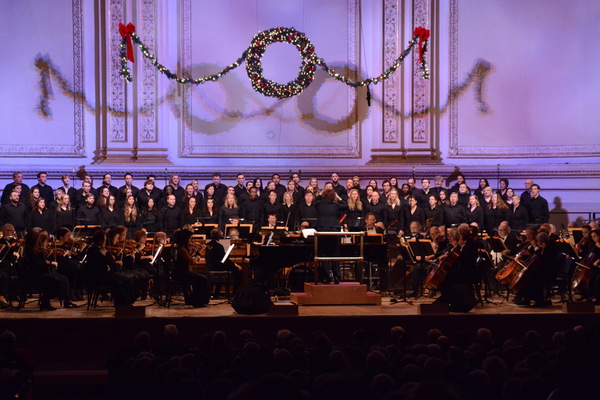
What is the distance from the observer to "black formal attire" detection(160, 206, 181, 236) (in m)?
12.3

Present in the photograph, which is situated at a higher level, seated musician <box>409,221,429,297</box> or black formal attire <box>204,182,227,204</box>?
black formal attire <box>204,182,227,204</box>

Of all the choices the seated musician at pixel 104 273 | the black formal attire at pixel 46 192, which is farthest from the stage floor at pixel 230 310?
the black formal attire at pixel 46 192

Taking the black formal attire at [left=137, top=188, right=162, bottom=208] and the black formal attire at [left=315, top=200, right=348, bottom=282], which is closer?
the black formal attire at [left=315, top=200, right=348, bottom=282]

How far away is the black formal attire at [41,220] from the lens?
1219 centimetres

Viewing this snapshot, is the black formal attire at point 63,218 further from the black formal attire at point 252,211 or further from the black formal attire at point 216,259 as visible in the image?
the black formal attire at point 216,259

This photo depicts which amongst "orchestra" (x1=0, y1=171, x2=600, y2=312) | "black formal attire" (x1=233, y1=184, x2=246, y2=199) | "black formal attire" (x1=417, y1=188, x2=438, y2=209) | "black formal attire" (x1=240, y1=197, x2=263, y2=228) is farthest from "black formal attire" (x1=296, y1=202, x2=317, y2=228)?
"black formal attire" (x1=417, y1=188, x2=438, y2=209)

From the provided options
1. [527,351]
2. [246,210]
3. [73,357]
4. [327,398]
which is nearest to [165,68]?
[246,210]

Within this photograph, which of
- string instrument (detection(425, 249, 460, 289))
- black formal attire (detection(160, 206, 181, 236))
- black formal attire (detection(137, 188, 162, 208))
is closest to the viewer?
string instrument (detection(425, 249, 460, 289))

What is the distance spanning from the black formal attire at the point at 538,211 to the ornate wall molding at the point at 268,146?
3.73m

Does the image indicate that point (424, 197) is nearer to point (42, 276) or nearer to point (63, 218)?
point (63, 218)

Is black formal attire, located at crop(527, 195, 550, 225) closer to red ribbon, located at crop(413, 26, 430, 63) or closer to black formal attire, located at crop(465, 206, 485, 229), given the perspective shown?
black formal attire, located at crop(465, 206, 485, 229)

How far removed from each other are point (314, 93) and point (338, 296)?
7.02 metres

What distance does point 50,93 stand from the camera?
15.1m

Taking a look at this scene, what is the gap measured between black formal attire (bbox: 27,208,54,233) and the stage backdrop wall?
2.76 meters
